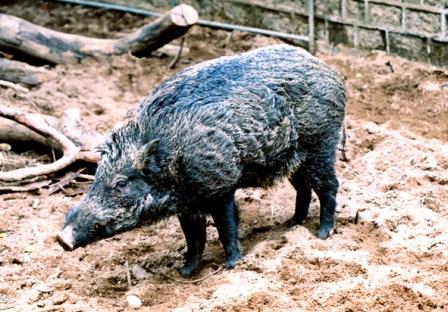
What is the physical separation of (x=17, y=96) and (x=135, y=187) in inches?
116

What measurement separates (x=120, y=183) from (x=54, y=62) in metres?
3.59

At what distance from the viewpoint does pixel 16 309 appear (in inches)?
203

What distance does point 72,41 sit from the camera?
8383 millimetres

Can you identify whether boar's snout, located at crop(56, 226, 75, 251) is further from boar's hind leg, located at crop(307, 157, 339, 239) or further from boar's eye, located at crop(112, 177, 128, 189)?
boar's hind leg, located at crop(307, 157, 339, 239)

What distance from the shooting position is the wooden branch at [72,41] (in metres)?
8.05

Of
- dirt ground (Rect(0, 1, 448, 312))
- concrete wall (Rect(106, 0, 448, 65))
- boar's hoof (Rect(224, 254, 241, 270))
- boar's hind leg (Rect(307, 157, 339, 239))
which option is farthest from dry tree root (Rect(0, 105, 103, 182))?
concrete wall (Rect(106, 0, 448, 65))

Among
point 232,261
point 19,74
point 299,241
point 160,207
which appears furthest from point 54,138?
point 299,241

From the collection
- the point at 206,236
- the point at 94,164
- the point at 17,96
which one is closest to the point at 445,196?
the point at 206,236

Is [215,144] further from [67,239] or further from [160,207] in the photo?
[67,239]

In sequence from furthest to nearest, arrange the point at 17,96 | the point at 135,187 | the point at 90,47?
the point at 90,47
the point at 17,96
the point at 135,187

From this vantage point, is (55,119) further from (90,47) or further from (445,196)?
(445,196)

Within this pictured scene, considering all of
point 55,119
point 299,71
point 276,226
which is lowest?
point 276,226

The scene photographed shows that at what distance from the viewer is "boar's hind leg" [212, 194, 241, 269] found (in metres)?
5.30

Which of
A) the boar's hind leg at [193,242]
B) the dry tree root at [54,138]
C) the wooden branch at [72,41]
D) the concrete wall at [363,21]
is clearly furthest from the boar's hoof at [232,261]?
the concrete wall at [363,21]
